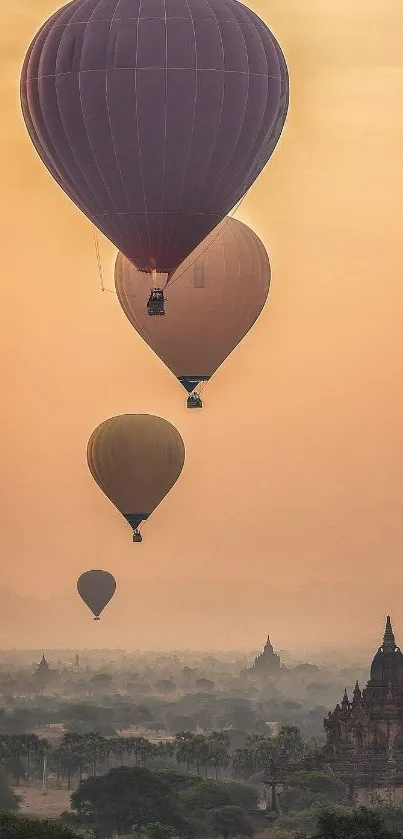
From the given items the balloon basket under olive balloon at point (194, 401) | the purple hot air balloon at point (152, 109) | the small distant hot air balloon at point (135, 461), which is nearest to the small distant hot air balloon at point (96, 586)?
the small distant hot air balloon at point (135, 461)

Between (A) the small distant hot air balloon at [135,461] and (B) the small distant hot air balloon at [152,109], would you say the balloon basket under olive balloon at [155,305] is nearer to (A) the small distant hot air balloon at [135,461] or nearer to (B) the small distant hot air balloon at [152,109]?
(B) the small distant hot air balloon at [152,109]

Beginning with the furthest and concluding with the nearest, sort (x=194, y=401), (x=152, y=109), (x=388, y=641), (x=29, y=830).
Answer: (x=388, y=641), (x=29, y=830), (x=194, y=401), (x=152, y=109)

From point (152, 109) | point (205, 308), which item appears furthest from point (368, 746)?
point (152, 109)

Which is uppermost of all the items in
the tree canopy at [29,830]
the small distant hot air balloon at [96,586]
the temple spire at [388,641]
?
the small distant hot air balloon at [96,586]

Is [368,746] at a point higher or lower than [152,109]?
lower

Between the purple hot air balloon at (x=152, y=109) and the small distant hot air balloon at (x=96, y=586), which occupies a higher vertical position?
the purple hot air balloon at (x=152, y=109)

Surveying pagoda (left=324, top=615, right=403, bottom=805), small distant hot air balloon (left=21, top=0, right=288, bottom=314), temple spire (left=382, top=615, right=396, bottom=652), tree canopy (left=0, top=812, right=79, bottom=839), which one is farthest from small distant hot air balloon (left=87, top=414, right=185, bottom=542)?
temple spire (left=382, top=615, right=396, bottom=652)

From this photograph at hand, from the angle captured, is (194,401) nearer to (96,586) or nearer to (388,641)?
(388,641)
